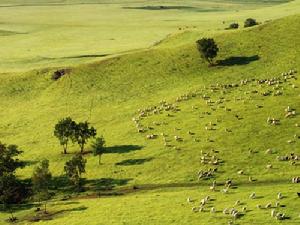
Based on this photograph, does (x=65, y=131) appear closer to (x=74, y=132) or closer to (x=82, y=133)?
(x=74, y=132)

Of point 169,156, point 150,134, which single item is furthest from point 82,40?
point 169,156

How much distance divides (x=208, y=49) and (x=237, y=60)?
22.0ft

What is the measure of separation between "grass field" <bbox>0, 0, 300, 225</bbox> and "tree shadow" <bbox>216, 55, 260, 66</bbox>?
0.64 feet

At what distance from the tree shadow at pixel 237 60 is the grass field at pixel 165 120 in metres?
0.20

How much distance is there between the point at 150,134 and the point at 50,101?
1169 inches

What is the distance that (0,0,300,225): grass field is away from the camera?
57.6 metres

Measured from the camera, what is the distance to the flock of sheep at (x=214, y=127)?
51.1 meters

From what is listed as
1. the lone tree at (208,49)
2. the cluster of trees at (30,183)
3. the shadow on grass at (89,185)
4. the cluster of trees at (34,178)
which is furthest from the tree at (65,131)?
the lone tree at (208,49)

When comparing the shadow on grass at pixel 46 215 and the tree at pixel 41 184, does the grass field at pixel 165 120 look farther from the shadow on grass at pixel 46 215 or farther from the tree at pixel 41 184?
the tree at pixel 41 184

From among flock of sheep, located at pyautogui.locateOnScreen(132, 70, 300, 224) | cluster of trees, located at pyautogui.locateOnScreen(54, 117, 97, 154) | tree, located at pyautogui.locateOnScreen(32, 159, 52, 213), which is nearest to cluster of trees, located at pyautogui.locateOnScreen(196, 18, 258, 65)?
flock of sheep, located at pyautogui.locateOnScreen(132, 70, 300, 224)

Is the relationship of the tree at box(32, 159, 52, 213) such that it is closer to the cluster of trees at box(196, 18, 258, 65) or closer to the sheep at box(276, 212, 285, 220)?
the sheep at box(276, 212, 285, 220)

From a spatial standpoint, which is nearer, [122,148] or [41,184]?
[41,184]

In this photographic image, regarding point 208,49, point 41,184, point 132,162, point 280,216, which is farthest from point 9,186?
point 208,49

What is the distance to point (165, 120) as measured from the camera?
84875mm
